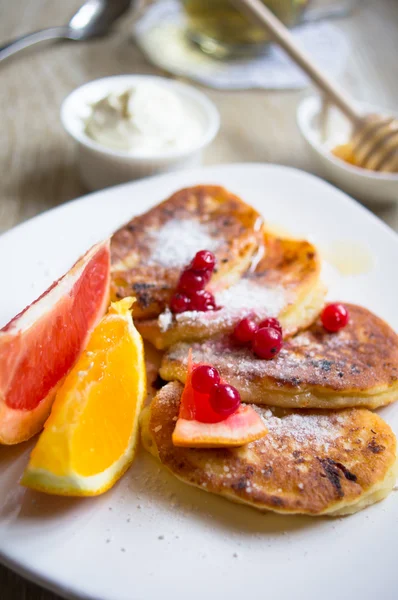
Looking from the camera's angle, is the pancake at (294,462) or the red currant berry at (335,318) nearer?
the pancake at (294,462)

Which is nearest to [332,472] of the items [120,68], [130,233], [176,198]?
[130,233]

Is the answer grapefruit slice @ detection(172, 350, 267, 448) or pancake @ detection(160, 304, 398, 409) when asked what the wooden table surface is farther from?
grapefruit slice @ detection(172, 350, 267, 448)

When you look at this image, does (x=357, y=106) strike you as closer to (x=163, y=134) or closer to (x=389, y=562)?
(x=163, y=134)

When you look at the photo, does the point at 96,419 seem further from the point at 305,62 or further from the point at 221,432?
the point at 305,62

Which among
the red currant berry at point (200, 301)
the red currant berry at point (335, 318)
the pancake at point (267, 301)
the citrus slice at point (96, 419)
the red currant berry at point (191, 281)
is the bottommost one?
the red currant berry at point (335, 318)

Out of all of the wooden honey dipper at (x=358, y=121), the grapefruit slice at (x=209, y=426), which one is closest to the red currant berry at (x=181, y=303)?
the grapefruit slice at (x=209, y=426)

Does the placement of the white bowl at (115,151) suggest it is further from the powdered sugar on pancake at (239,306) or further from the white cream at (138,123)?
the powdered sugar on pancake at (239,306)

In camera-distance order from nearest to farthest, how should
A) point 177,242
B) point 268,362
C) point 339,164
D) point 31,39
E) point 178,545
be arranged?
1. point 178,545
2. point 268,362
3. point 177,242
4. point 339,164
5. point 31,39

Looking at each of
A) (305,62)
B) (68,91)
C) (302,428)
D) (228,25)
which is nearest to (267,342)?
(302,428)
